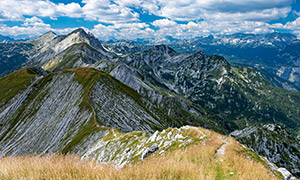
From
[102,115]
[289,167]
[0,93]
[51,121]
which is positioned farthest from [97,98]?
[289,167]

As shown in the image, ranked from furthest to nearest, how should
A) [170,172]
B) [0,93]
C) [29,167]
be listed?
[0,93], [170,172], [29,167]

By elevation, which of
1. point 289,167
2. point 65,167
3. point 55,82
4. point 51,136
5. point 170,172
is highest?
point 65,167

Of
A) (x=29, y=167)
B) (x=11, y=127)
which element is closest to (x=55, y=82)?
(x=11, y=127)

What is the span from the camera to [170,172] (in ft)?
17.3

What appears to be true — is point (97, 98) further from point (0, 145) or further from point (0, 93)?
point (0, 93)

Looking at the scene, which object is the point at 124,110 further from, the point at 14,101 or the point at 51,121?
the point at 14,101

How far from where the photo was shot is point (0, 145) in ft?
273

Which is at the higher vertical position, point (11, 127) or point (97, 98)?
point (97, 98)

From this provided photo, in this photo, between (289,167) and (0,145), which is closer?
(0,145)

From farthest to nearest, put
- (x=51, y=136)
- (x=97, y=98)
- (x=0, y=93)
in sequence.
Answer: (x=0, y=93) < (x=97, y=98) < (x=51, y=136)

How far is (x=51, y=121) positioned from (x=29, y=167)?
95.6 m

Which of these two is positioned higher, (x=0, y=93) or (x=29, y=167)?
(x=29, y=167)

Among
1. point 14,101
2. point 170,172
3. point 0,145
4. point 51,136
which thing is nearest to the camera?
point 170,172

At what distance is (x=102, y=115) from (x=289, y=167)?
142629 mm
